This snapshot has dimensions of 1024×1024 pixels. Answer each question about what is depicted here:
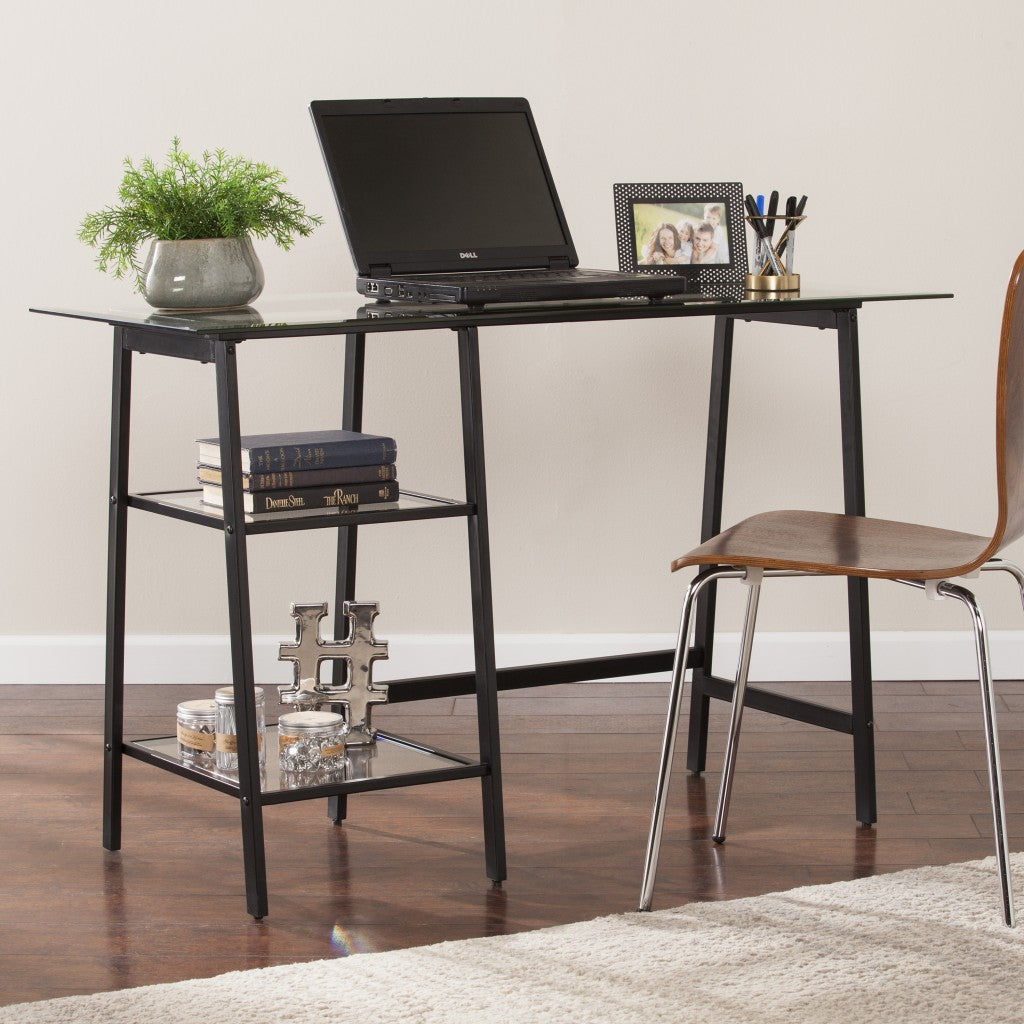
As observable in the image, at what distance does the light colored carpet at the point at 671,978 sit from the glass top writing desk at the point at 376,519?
260 millimetres

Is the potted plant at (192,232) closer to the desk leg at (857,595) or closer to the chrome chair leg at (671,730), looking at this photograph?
the chrome chair leg at (671,730)

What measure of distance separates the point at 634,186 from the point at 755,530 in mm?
628

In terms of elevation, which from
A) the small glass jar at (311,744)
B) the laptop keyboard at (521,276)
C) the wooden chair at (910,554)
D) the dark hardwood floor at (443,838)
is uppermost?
the laptop keyboard at (521,276)

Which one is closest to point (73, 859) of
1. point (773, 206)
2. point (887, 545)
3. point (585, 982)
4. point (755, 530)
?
point (585, 982)

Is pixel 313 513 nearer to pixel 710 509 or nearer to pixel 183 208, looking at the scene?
pixel 183 208

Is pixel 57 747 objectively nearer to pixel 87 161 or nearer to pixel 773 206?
pixel 87 161

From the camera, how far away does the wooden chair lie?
1.98 metres

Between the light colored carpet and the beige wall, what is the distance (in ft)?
Result: 4.40

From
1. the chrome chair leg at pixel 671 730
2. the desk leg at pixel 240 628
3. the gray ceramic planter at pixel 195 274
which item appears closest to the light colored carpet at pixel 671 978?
the chrome chair leg at pixel 671 730

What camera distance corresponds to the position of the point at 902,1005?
189cm

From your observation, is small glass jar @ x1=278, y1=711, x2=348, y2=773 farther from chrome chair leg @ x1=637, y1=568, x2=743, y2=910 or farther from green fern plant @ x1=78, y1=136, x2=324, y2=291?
green fern plant @ x1=78, y1=136, x2=324, y2=291

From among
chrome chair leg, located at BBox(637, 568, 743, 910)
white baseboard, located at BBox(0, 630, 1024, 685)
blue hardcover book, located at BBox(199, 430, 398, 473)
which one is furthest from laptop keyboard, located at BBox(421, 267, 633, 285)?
white baseboard, located at BBox(0, 630, 1024, 685)

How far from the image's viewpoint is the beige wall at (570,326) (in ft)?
10.9

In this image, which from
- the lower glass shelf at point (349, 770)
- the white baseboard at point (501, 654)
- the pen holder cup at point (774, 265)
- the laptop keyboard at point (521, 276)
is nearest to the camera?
the lower glass shelf at point (349, 770)
